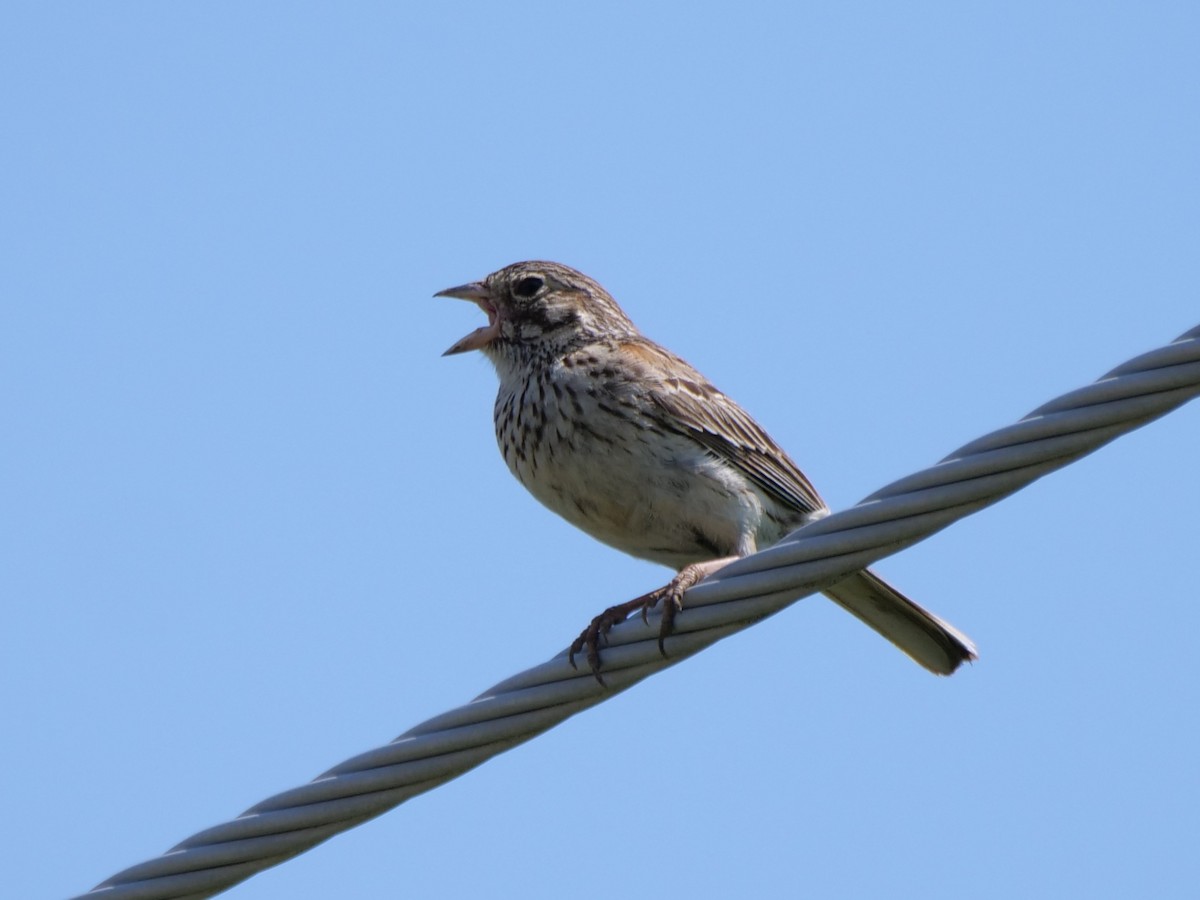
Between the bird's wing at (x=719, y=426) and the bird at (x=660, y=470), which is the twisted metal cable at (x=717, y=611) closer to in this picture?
the bird at (x=660, y=470)

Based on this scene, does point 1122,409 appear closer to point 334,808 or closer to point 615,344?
point 334,808

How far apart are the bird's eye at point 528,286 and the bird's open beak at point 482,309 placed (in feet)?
0.40

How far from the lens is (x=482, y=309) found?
7.30 meters

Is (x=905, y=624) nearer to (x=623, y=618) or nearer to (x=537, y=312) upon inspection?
(x=623, y=618)

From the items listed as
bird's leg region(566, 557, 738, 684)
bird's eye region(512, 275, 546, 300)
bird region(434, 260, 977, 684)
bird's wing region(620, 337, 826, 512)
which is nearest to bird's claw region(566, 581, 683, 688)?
bird's leg region(566, 557, 738, 684)

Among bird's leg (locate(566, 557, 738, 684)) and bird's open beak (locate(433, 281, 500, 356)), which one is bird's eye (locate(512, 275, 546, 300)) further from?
bird's leg (locate(566, 557, 738, 684))

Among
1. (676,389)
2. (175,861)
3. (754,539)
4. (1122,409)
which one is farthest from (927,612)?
(175,861)

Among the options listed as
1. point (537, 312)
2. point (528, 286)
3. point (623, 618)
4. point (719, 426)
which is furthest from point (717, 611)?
point (528, 286)

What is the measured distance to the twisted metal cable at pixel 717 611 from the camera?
3477 millimetres

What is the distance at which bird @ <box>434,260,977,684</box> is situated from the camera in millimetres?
6062

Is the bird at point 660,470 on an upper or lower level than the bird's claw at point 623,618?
upper

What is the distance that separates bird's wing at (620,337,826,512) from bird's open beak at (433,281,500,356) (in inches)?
22.4

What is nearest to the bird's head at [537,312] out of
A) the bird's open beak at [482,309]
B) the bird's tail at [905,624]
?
the bird's open beak at [482,309]

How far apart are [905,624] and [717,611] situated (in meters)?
2.39
